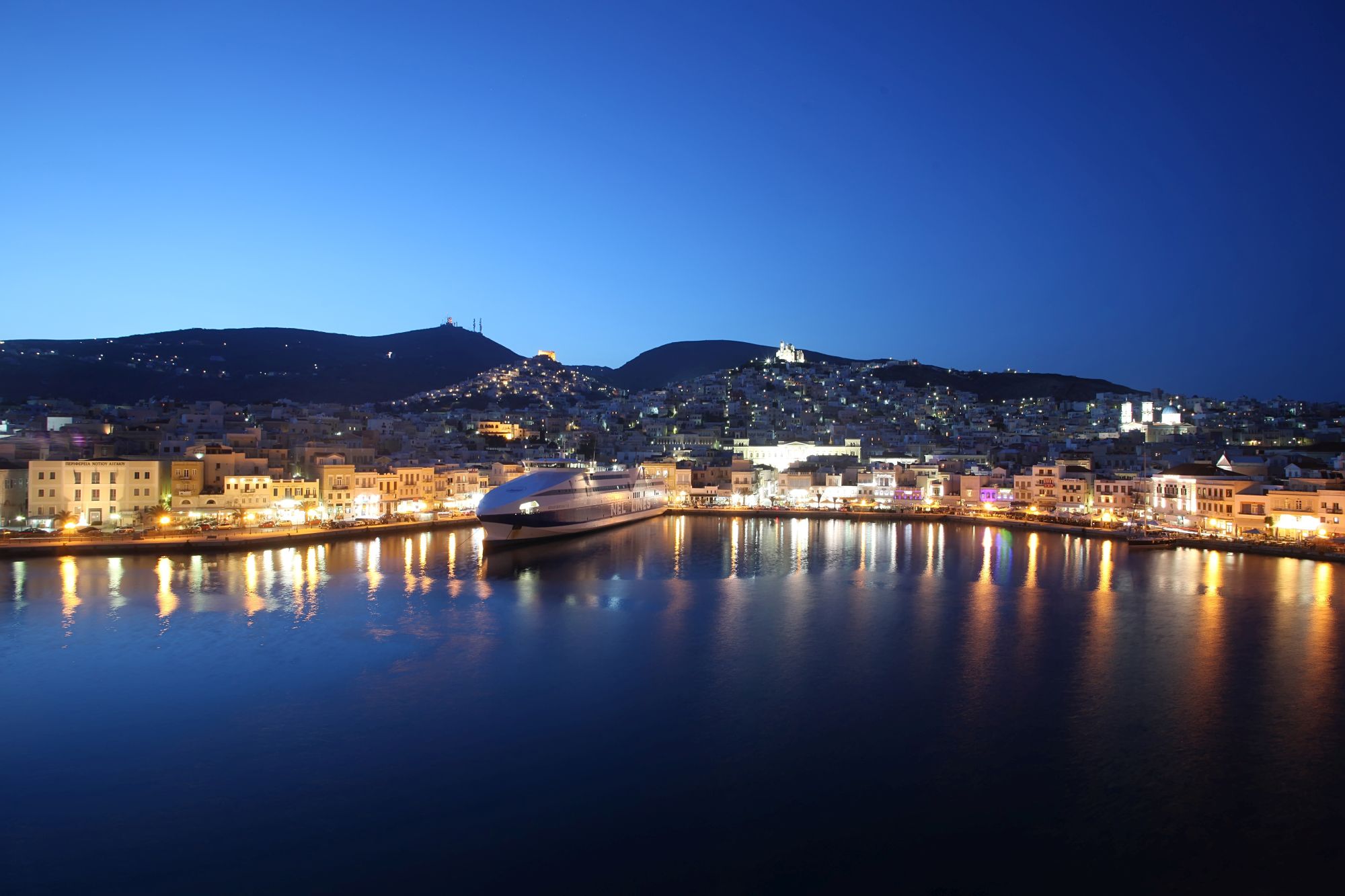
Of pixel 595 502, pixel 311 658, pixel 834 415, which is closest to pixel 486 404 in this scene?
pixel 834 415

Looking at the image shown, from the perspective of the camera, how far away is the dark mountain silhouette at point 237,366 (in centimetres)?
5422

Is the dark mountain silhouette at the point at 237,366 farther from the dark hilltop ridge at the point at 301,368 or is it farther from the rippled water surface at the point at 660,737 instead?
the rippled water surface at the point at 660,737

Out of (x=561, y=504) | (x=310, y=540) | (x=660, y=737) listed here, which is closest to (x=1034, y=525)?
(x=561, y=504)

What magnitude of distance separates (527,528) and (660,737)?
12.5 metres

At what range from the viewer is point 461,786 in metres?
6.16

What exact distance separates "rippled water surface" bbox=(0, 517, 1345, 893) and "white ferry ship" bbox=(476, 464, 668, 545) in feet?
18.1

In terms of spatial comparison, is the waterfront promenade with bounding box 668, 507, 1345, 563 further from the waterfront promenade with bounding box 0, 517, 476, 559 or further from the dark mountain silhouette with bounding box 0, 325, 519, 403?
the dark mountain silhouette with bounding box 0, 325, 519, 403

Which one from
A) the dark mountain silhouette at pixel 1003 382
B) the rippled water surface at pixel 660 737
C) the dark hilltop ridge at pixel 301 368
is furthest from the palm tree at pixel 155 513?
the dark mountain silhouette at pixel 1003 382

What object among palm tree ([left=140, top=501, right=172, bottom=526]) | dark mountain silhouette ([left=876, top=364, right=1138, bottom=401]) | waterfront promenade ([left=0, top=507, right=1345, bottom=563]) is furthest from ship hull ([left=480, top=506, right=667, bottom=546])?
dark mountain silhouette ([left=876, top=364, right=1138, bottom=401])

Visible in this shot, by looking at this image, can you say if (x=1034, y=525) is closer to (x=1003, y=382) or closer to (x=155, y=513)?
(x=155, y=513)

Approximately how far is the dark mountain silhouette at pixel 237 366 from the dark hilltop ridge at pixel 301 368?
0.10 metres

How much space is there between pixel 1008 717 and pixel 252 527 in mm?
15345

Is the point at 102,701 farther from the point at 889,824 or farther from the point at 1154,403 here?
the point at 1154,403

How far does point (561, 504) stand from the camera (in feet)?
67.7
